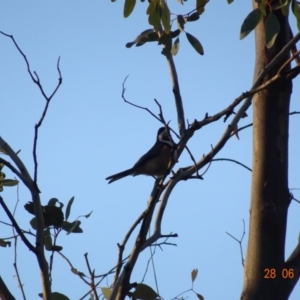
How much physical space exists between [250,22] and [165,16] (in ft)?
1.18

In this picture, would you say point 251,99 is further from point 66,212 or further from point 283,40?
point 66,212

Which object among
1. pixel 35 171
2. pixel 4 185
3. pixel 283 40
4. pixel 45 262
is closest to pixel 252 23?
pixel 283 40

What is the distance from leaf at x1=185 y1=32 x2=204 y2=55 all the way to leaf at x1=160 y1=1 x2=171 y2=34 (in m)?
0.24

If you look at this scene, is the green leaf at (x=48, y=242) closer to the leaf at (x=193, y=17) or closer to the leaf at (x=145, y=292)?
the leaf at (x=145, y=292)

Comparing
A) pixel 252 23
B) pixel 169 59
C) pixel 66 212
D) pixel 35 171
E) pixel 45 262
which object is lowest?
pixel 45 262

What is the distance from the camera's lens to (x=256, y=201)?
210 centimetres

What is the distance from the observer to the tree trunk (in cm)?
202

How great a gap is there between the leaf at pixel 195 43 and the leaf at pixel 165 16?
0.77 ft

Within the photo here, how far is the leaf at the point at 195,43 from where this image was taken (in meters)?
2.54

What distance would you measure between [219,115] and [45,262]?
0.78 metres

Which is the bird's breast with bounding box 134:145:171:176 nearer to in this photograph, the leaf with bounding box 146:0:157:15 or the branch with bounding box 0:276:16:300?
the leaf with bounding box 146:0:157:15
